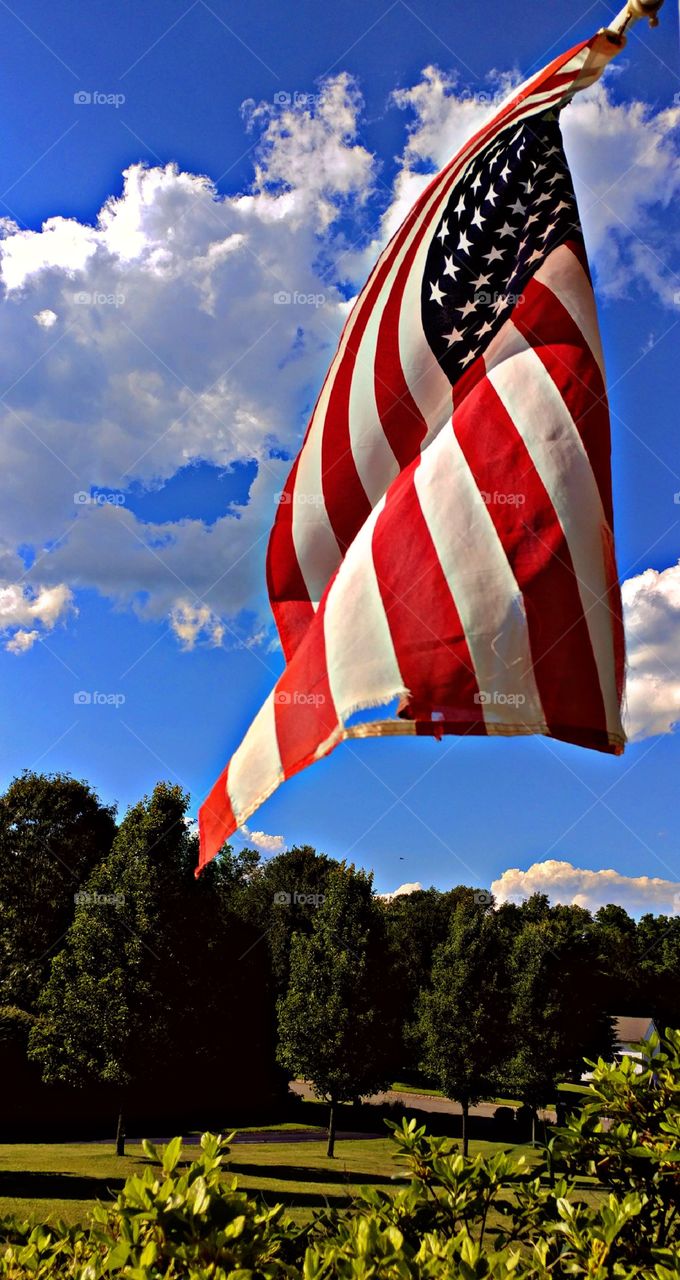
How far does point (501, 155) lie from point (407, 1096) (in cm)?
5408

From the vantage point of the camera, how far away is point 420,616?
4.01 metres

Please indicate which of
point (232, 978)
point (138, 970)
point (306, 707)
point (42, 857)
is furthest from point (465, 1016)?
point (306, 707)

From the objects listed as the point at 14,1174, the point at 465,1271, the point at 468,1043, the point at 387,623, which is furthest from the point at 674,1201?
the point at 468,1043

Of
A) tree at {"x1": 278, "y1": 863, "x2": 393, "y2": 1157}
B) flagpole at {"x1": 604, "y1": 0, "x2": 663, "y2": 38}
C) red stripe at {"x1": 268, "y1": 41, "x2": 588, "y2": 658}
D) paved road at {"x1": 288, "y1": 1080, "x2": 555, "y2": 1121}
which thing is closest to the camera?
flagpole at {"x1": 604, "y1": 0, "x2": 663, "y2": 38}

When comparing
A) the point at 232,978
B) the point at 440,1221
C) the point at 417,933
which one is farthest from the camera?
the point at 417,933

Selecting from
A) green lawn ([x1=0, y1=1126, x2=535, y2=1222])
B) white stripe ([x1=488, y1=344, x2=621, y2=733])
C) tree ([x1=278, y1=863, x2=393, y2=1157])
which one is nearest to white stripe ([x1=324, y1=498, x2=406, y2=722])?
white stripe ([x1=488, y1=344, x2=621, y2=733])

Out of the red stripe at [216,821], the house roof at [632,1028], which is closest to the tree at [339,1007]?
the red stripe at [216,821]

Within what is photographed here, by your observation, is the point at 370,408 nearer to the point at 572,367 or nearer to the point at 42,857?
the point at 572,367

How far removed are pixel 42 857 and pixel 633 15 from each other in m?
32.6

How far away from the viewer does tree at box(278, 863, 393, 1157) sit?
1081 inches

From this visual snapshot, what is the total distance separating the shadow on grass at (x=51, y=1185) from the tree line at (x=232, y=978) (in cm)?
237

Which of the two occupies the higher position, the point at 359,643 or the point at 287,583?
the point at 287,583

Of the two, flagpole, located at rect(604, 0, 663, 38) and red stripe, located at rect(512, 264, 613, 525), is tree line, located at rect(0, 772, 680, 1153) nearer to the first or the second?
red stripe, located at rect(512, 264, 613, 525)

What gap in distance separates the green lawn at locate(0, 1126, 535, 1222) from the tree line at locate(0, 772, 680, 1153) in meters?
1.56
